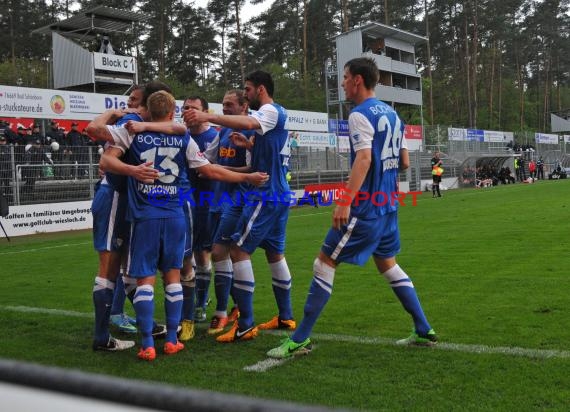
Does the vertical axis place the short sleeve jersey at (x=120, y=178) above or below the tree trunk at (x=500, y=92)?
below

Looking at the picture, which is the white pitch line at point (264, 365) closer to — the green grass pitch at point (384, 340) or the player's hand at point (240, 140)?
the green grass pitch at point (384, 340)

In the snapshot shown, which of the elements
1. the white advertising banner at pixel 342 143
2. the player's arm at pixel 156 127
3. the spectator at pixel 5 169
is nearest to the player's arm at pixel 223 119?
the player's arm at pixel 156 127

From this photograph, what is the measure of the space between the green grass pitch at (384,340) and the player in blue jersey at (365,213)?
0.22m

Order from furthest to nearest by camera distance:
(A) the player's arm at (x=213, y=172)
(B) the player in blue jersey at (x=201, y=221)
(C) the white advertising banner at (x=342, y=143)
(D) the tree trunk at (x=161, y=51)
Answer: (D) the tree trunk at (x=161, y=51)
(C) the white advertising banner at (x=342, y=143)
(B) the player in blue jersey at (x=201, y=221)
(A) the player's arm at (x=213, y=172)

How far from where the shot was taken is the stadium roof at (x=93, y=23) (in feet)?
109

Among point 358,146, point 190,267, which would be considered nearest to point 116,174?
point 190,267

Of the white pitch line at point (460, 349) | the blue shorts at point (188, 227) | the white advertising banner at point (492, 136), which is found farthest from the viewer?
the white advertising banner at point (492, 136)

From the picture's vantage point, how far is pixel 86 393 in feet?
2.47

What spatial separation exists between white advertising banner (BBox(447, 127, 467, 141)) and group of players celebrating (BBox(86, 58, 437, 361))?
1560 inches

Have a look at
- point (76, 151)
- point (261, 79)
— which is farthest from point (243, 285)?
point (76, 151)

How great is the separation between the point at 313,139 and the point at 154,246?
23.6 metres

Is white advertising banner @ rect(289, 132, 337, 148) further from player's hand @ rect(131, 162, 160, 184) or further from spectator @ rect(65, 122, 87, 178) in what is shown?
player's hand @ rect(131, 162, 160, 184)

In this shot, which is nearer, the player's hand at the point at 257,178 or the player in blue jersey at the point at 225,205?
the player's hand at the point at 257,178
